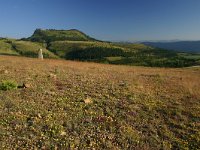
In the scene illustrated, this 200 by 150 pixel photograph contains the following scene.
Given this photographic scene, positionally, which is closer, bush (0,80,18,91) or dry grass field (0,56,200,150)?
dry grass field (0,56,200,150)

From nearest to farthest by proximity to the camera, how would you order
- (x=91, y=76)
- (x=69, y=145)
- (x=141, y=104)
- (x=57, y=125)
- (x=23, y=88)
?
1. (x=69, y=145)
2. (x=57, y=125)
3. (x=141, y=104)
4. (x=23, y=88)
5. (x=91, y=76)

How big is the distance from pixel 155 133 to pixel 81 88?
299 inches

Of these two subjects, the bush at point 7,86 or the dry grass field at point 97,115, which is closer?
the dry grass field at point 97,115

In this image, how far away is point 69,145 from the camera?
46.9 ft

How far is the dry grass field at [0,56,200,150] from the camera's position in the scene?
48.8ft

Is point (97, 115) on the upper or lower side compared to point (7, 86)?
lower

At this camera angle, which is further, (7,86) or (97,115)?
Result: (7,86)

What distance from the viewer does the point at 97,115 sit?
686 inches

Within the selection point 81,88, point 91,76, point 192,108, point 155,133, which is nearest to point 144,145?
point 155,133

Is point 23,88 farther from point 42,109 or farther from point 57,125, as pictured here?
point 57,125

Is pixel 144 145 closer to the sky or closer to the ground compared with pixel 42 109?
closer to the ground

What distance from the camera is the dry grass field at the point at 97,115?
48.8 ft

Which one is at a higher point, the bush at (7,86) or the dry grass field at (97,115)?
the bush at (7,86)

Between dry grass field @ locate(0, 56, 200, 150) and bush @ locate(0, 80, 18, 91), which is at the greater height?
bush @ locate(0, 80, 18, 91)
